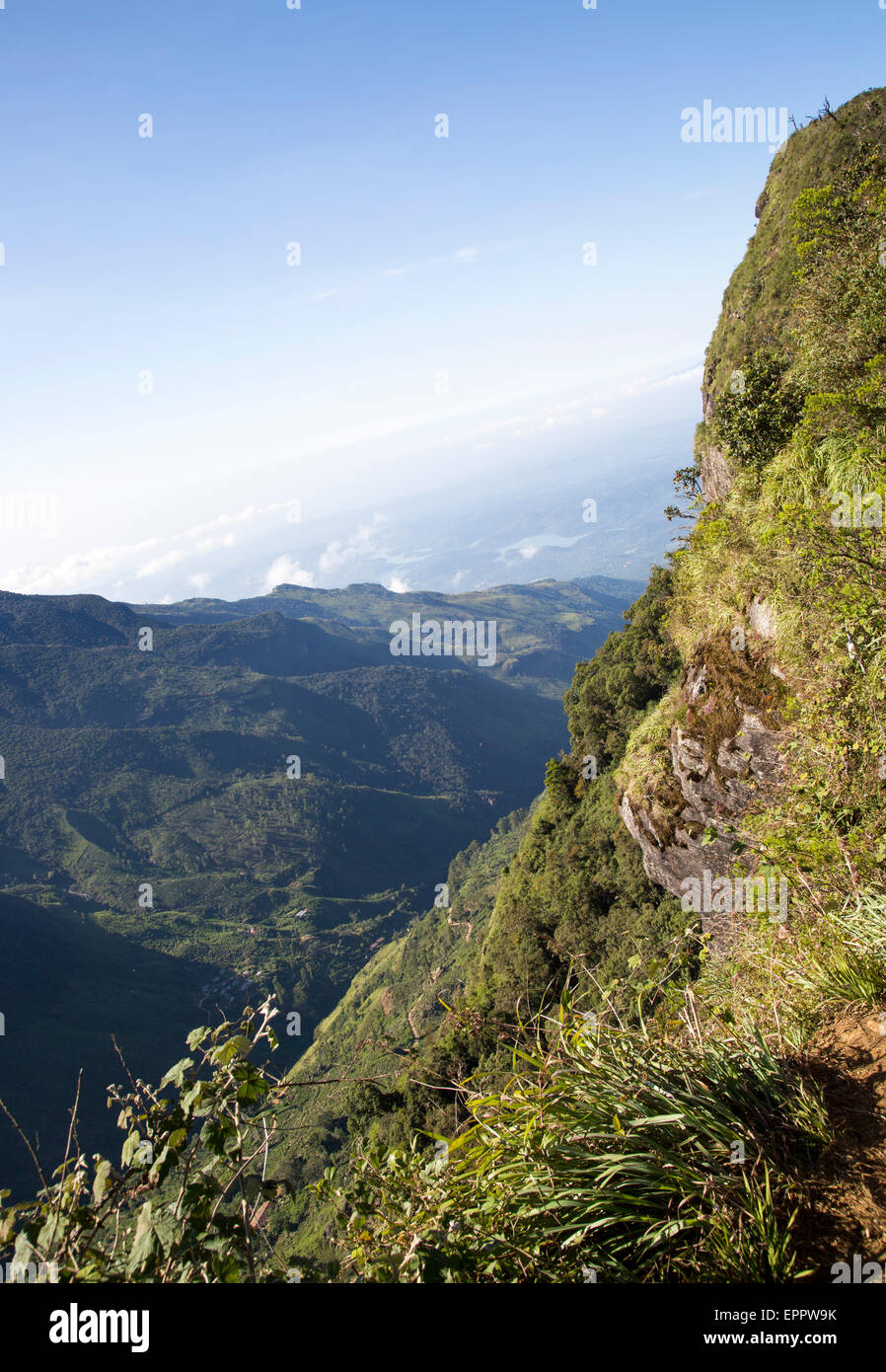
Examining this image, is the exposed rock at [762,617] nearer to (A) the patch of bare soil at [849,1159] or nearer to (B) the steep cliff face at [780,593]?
(B) the steep cliff face at [780,593]

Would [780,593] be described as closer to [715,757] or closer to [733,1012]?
[715,757]

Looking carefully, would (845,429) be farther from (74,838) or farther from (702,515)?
(74,838)

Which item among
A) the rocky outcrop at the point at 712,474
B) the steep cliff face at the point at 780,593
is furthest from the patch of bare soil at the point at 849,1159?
the rocky outcrop at the point at 712,474

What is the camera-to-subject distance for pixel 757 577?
9.12 meters

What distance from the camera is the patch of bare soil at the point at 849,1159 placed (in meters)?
2.26

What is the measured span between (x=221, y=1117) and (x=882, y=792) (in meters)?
5.51

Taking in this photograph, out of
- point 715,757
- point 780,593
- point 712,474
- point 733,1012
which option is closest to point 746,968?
point 733,1012

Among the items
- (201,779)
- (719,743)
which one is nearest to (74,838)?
(201,779)

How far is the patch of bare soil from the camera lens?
7.41 feet

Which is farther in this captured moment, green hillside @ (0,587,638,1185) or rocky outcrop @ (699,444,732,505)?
green hillside @ (0,587,638,1185)

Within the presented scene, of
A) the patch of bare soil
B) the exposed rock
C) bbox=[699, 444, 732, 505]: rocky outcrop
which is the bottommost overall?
the patch of bare soil

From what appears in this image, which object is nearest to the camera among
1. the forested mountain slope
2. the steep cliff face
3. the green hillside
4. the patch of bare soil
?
the patch of bare soil

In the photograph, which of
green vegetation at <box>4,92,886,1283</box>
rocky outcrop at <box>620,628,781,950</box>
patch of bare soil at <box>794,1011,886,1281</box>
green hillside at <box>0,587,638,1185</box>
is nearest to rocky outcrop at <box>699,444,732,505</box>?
green vegetation at <box>4,92,886,1283</box>

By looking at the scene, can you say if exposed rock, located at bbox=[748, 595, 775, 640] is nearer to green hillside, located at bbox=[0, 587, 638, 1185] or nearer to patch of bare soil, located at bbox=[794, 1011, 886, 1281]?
patch of bare soil, located at bbox=[794, 1011, 886, 1281]
